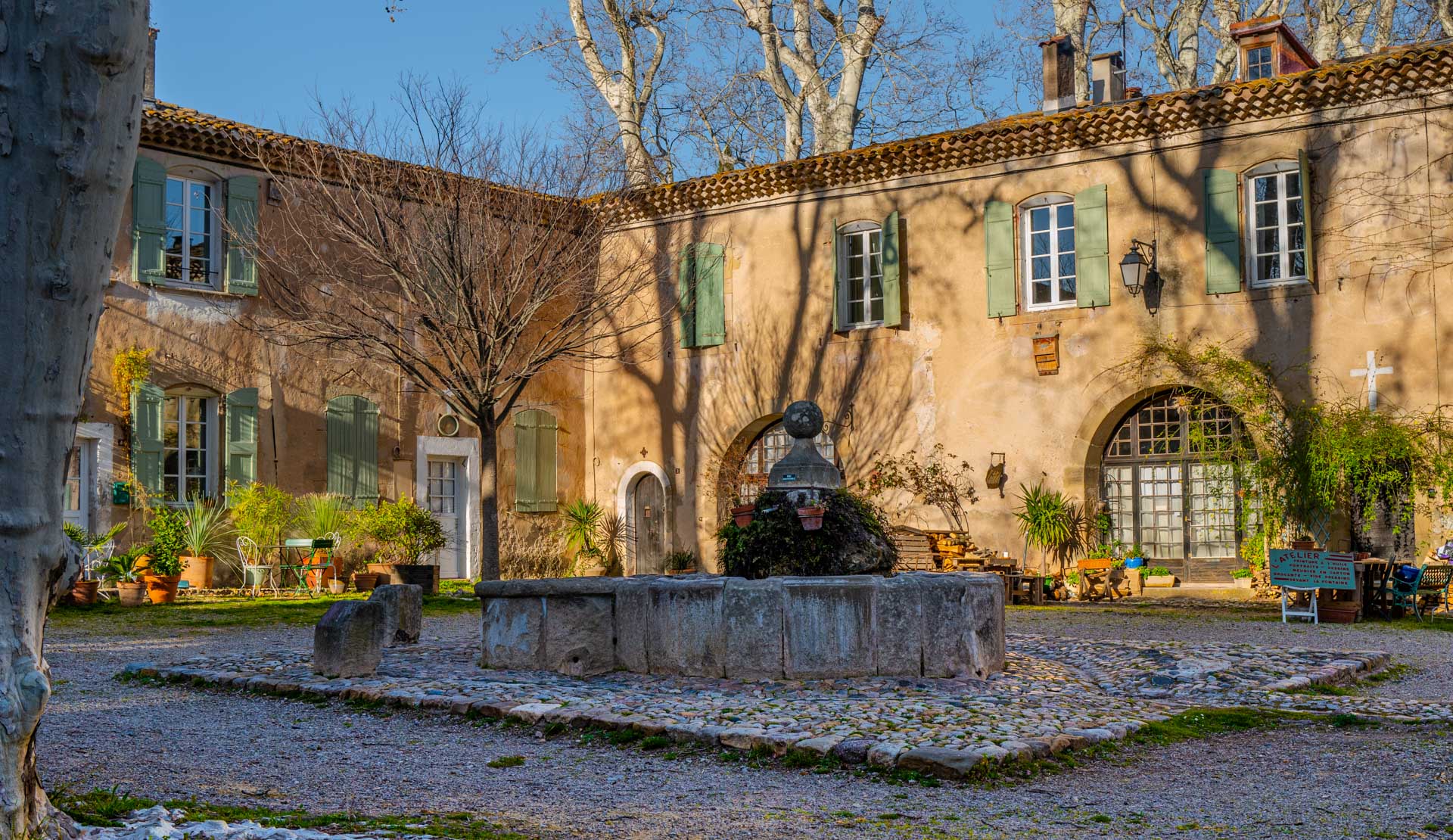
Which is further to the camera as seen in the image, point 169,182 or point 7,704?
point 169,182

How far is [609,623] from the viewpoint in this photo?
26.2 feet

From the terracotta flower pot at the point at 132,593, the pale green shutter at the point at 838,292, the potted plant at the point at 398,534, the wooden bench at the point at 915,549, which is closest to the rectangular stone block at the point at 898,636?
the wooden bench at the point at 915,549

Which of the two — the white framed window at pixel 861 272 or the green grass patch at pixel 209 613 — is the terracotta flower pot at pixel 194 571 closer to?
the green grass patch at pixel 209 613

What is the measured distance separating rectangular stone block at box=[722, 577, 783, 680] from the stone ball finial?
149 centimetres

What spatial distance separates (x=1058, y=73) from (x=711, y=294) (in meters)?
5.21

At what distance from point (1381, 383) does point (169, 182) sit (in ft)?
43.7

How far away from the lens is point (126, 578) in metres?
14.5

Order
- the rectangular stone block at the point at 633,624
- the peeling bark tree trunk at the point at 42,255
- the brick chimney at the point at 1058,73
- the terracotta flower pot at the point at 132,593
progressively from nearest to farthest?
the peeling bark tree trunk at the point at 42,255, the rectangular stone block at the point at 633,624, the terracotta flower pot at the point at 132,593, the brick chimney at the point at 1058,73

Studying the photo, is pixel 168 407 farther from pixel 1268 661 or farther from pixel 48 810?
pixel 48 810

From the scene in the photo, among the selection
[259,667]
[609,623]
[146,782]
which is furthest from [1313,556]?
[146,782]

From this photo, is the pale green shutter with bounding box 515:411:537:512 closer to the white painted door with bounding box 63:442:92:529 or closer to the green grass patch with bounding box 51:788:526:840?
the white painted door with bounding box 63:442:92:529

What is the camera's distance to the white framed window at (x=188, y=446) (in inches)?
647

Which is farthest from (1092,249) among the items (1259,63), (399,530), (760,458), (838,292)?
(399,530)

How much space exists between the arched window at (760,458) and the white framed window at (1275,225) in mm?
5896
